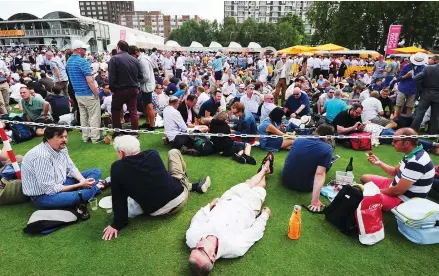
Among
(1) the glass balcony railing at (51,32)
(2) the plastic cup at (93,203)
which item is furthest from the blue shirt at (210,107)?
(1) the glass balcony railing at (51,32)

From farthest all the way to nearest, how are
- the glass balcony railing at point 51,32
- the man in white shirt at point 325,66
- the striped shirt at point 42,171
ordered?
the glass balcony railing at point 51,32 → the man in white shirt at point 325,66 → the striped shirt at point 42,171

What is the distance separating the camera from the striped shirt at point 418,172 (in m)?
3.11

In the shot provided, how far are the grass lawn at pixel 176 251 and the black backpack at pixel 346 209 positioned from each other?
0.35 ft

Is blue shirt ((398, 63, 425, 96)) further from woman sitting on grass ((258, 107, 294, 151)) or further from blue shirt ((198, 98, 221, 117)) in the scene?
blue shirt ((198, 98, 221, 117))

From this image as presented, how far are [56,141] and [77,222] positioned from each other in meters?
1.08

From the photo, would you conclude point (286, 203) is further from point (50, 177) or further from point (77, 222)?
point (50, 177)

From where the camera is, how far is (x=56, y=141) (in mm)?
3344

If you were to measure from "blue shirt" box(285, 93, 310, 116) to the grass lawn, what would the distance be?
428 cm

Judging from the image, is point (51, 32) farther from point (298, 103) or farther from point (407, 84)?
point (407, 84)

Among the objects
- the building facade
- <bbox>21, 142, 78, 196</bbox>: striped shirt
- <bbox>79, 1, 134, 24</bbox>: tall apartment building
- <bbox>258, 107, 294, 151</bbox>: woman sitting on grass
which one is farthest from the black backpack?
<bbox>79, 1, 134, 24</bbox>: tall apartment building

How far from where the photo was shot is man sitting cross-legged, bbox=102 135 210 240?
2.92 metres

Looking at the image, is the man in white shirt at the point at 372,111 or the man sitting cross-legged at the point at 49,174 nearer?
the man sitting cross-legged at the point at 49,174

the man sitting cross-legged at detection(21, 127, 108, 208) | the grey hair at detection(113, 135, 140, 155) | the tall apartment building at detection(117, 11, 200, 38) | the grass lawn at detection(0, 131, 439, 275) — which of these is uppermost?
the tall apartment building at detection(117, 11, 200, 38)

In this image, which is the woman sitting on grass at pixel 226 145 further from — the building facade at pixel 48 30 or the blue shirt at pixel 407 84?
the building facade at pixel 48 30
